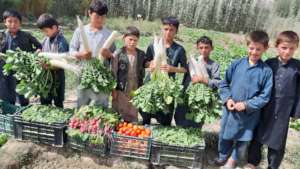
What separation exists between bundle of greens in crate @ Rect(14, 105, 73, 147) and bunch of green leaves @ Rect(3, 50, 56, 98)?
0.82 feet

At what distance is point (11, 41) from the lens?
14.0 ft

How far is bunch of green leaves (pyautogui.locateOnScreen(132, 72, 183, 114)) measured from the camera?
11.7ft

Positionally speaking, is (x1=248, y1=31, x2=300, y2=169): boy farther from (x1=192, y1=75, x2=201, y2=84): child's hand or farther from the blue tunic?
(x1=192, y1=75, x2=201, y2=84): child's hand

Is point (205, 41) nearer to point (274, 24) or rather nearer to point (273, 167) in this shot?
point (273, 167)

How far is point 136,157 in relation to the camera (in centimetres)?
364

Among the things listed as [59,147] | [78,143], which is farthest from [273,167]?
[59,147]

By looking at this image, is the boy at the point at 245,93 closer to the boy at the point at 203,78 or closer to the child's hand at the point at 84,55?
the boy at the point at 203,78

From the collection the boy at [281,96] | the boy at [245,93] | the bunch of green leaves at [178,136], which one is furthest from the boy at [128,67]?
the boy at [281,96]

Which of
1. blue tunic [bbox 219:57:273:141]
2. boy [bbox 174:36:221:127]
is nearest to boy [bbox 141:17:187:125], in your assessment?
boy [bbox 174:36:221:127]

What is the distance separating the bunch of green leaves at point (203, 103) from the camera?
3562mm

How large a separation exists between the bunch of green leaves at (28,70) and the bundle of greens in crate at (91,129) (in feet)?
1.90

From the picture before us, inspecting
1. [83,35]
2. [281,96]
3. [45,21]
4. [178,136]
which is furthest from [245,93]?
[45,21]

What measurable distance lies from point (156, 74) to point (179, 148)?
2.76ft

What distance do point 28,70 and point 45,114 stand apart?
55 centimetres
